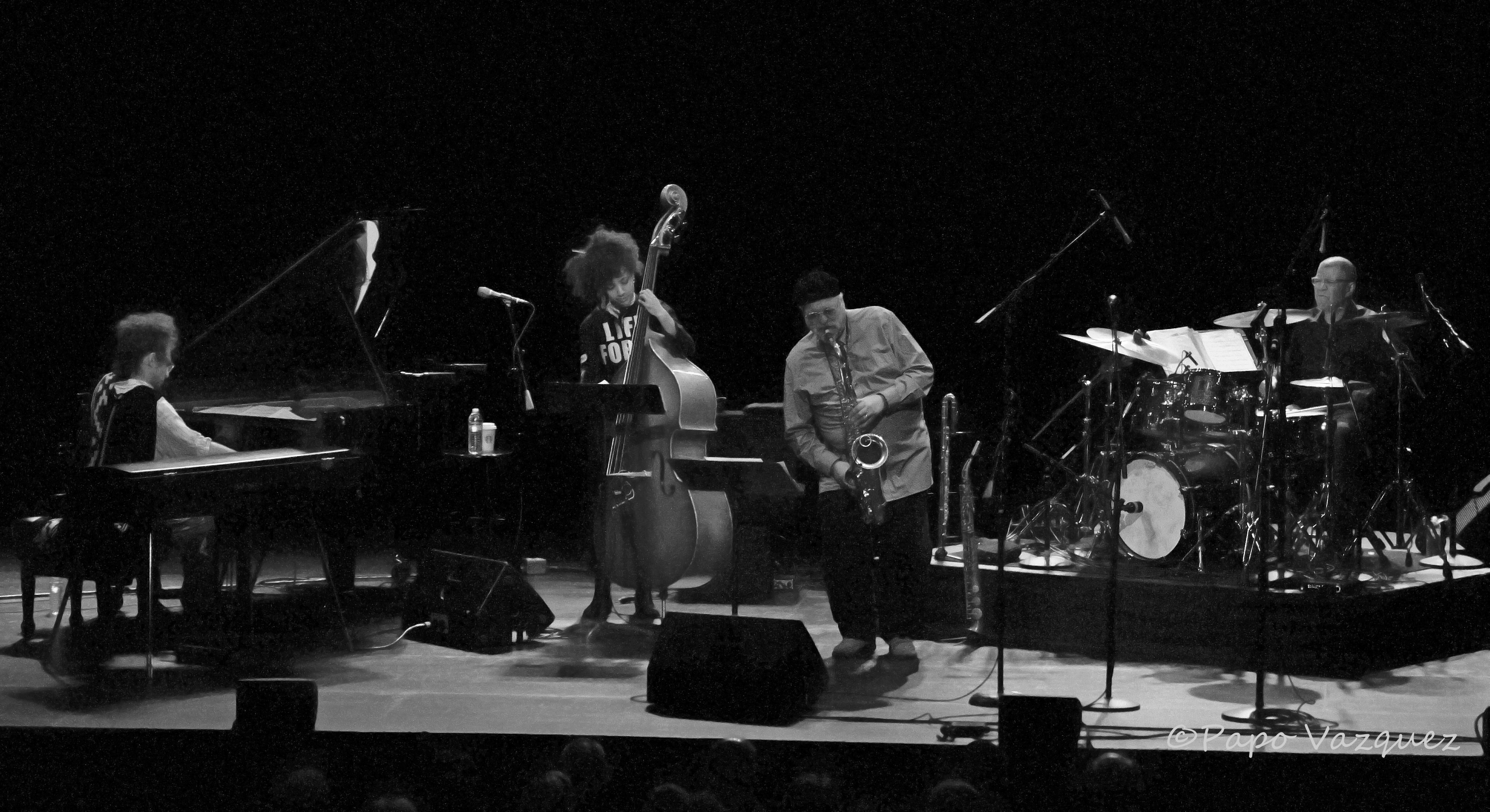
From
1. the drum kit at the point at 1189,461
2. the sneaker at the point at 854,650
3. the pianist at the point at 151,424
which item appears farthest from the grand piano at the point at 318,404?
the drum kit at the point at 1189,461

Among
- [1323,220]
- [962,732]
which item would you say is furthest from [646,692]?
[1323,220]

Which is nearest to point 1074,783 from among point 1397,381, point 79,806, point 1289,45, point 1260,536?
point 1260,536

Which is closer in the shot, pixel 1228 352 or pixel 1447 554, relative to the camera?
pixel 1228 352

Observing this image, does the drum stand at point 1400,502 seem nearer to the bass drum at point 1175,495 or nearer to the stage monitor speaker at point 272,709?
the bass drum at point 1175,495

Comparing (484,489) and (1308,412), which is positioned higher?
(1308,412)

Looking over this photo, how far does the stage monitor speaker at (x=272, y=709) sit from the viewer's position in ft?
10.8

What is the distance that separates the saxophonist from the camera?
5.04 metres

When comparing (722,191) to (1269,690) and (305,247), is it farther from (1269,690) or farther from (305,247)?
(1269,690)

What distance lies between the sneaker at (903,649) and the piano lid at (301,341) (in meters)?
2.37

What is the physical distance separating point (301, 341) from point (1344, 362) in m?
4.80

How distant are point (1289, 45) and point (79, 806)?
6.21 meters

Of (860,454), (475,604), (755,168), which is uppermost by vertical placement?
(755,168)

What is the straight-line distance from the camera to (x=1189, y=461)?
598 cm

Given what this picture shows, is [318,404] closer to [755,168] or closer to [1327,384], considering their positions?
[755,168]
